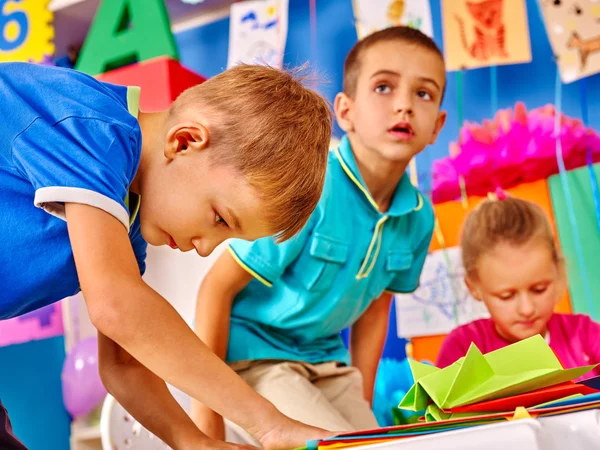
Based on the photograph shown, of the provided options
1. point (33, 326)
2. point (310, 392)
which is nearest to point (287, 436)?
point (310, 392)

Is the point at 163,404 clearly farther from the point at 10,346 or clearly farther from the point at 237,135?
the point at 10,346

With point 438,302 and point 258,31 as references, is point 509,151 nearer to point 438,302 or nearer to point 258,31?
point 438,302

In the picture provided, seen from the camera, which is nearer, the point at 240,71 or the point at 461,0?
the point at 240,71

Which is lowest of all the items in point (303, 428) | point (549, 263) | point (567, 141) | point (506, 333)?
point (303, 428)

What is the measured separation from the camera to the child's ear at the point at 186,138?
30.0 inches

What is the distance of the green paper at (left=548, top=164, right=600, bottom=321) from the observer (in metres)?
1.62

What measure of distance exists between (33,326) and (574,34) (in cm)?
153

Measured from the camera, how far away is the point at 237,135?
76cm

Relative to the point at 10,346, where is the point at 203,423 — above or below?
below

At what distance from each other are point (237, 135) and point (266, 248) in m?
0.42

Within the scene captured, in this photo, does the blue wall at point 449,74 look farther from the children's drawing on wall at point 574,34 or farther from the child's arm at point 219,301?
the child's arm at point 219,301

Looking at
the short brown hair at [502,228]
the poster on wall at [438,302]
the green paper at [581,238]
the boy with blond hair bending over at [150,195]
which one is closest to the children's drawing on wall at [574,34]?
the green paper at [581,238]

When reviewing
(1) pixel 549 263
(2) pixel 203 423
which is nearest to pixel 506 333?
(1) pixel 549 263

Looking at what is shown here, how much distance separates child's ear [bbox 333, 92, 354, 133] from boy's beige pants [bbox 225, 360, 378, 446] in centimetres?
46
